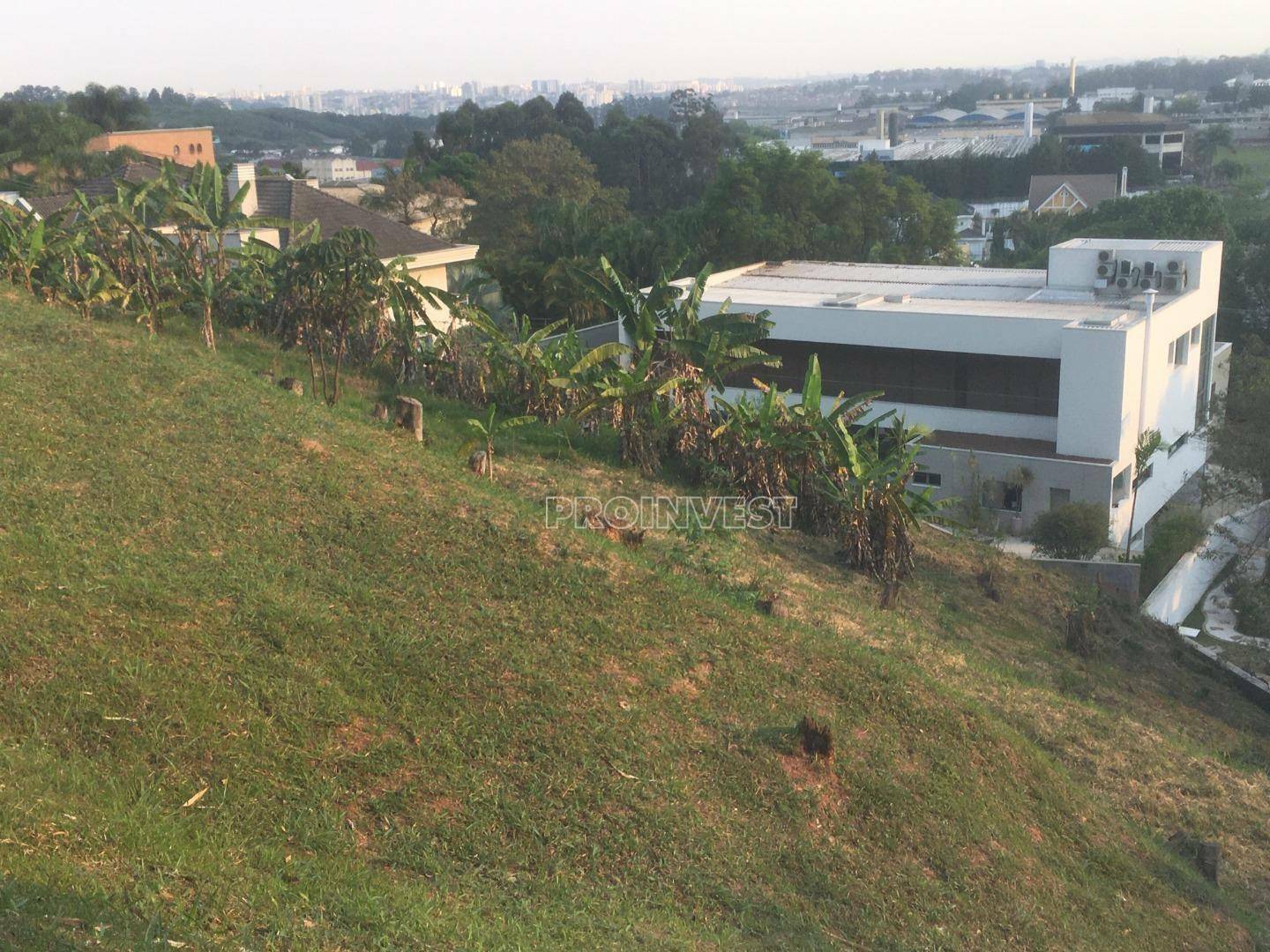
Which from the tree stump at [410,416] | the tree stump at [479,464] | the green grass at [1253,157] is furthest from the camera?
the green grass at [1253,157]

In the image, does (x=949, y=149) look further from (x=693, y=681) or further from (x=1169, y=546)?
(x=693, y=681)

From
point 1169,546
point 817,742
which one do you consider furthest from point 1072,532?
point 817,742

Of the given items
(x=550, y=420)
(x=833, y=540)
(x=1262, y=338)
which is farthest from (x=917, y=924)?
(x=1262, y=338)

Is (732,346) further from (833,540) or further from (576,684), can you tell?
(576,684)

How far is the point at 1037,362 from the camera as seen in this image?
27.4 m

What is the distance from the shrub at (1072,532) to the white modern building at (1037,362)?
1.76 meters

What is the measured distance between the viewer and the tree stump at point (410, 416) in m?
14.8

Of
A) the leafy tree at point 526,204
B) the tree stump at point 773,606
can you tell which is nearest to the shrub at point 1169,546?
the tree stump at point 773,606

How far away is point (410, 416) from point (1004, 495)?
16309 mm

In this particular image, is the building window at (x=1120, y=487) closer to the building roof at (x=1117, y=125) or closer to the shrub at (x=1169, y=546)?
the shrub at (x=1169, y=546)

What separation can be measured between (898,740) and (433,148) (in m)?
83.9

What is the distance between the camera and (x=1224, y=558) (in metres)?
27.3

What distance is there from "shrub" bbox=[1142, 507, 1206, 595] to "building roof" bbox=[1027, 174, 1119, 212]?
2567 inches

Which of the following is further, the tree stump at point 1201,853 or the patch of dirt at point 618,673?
the tree stump at point 1201,853
